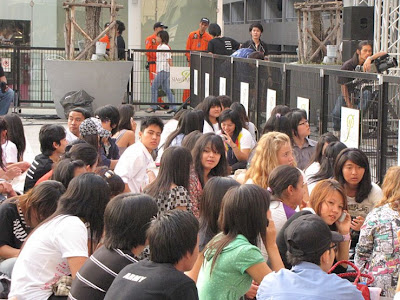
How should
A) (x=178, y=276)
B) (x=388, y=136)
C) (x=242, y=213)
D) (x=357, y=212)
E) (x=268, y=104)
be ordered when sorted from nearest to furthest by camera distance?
(x=178, y=276), (x=242, y=213), (x=357, y=212), (x=388, y=136), (x=268, y=104)

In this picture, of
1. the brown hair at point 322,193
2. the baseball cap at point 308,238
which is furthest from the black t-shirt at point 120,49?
the baseball cap at point 308,238

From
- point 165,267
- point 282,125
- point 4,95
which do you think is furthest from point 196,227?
point 4,95

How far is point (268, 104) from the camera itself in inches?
507

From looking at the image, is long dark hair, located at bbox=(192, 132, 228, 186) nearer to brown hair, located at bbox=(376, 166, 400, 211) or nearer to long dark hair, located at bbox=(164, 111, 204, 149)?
brown hair, located at bbox=(376, 166, 400, 211)

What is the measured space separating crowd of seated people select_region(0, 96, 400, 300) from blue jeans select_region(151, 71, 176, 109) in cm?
1195

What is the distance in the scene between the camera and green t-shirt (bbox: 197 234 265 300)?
476 centimetres

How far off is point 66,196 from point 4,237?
1.09m

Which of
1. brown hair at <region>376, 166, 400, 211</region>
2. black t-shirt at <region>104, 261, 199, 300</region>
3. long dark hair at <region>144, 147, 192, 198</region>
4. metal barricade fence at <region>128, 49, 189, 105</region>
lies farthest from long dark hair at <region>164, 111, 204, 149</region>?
metal barricade fence at <region>128, 49, 189, 105</region>

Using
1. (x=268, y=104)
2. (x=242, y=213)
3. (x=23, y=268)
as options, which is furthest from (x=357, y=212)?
(x=268, y=104)

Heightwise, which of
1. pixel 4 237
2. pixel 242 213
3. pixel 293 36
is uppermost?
pixel 293 36

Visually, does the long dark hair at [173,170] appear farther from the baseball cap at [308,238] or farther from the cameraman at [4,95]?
the cameraman at [4,95]

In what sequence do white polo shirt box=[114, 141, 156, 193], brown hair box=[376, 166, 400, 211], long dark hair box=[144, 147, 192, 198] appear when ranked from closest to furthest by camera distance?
brown hair box=[376, 166, 400, 211], long dark hair box=[144, 147, 192, 198], white polo shirt box=[114, 141, 156, 193]

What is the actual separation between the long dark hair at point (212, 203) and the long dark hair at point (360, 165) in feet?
6.03

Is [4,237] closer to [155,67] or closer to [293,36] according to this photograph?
[155,67]
